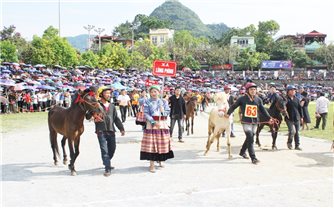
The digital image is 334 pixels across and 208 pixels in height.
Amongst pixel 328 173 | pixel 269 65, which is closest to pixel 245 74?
pixel 269 65

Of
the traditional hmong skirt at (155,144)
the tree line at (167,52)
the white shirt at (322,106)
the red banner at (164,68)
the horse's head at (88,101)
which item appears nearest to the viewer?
the horse's head at (88,101)

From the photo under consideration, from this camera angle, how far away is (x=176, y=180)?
26.3ft

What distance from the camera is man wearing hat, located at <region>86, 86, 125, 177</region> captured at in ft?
28.0

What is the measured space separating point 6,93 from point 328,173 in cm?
2227

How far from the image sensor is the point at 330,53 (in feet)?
279

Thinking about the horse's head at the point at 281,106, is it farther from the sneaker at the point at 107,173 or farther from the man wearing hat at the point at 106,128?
the sneaker at the point at 107,173

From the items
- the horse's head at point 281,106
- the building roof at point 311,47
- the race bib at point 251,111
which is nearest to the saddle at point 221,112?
the race bib at point 251,111

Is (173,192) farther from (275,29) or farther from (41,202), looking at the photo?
(275,29)

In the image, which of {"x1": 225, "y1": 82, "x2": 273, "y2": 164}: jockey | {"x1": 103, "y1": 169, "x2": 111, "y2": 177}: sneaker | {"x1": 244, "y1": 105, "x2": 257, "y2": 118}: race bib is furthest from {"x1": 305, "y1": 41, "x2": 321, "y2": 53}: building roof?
{"x1": 103, "y1": 169, "x2": 111, "y2": 177}: sneaker

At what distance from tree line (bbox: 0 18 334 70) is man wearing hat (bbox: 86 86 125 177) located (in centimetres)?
4323

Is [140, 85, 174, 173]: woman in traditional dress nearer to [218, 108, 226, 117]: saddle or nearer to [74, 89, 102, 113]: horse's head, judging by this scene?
[74, 89, 102, 113]: horse's head

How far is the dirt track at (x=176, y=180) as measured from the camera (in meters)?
6.66

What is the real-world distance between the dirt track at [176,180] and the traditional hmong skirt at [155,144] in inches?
14.2

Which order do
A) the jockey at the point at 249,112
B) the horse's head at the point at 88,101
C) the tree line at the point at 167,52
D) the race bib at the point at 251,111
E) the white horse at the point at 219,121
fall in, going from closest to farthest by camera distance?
the horse's head at the point at 88,101, the jockey at the point at 249,112, the race bib at the point at 251,111, the white horse at the point at 219,121, the tree line at the point at 167,52
